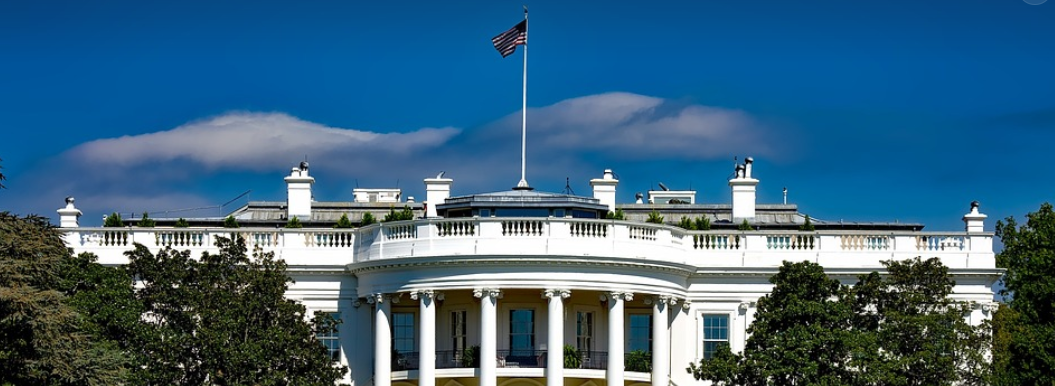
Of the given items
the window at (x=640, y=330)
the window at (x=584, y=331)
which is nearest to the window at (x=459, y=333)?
the window at (x=584, y=331)

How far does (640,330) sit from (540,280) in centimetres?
625

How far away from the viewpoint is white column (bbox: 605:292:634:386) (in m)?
73.5

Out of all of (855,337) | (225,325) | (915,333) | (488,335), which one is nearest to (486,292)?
(488,335)

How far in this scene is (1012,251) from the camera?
7588 centimetres

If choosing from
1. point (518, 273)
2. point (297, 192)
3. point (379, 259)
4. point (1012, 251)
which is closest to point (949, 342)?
point (1012, 251)

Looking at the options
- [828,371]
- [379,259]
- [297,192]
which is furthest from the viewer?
[297,192]

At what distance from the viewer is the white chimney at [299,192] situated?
87.0m

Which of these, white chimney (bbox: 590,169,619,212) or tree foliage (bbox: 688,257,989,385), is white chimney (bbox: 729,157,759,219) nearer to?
white chimney (bbox: 590,169,619,212)

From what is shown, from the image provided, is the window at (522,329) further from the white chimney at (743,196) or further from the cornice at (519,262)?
the white chimney at (743,196)

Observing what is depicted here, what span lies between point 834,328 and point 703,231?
920cm

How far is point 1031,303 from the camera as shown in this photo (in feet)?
239

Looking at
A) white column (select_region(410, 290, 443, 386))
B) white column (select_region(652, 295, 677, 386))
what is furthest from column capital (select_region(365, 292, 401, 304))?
white column (select_region(652, 295, 677, 386))

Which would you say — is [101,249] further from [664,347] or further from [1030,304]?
[1030,304]

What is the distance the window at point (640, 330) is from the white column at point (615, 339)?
12.1 feet
